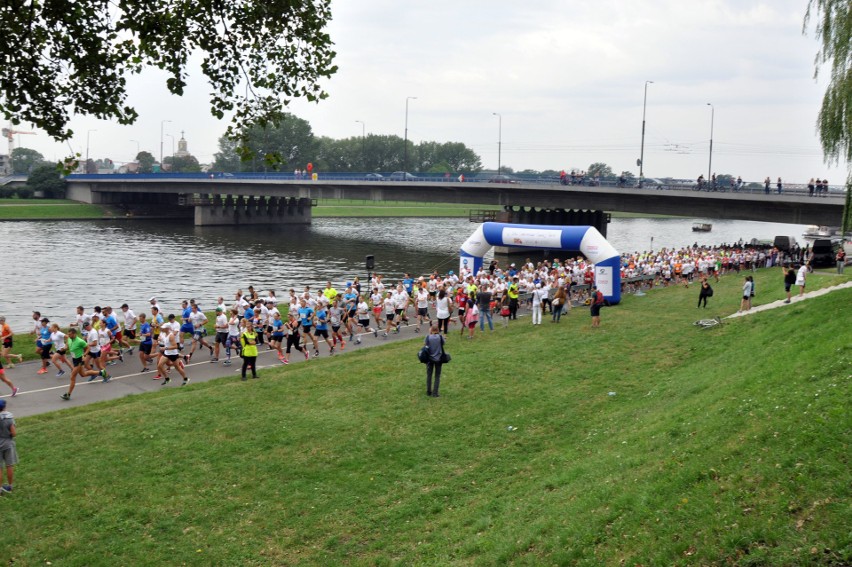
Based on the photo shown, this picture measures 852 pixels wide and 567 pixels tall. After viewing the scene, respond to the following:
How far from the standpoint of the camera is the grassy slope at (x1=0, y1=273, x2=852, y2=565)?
26.4 ft

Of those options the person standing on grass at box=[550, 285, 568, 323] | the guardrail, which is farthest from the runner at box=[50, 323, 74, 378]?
the guardrail

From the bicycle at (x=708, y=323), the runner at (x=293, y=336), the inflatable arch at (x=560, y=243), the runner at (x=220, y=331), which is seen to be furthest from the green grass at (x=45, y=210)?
the bicycle at (x=708, y=323)

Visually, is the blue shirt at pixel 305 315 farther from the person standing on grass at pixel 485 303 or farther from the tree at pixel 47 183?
the tree at pixel 47 183

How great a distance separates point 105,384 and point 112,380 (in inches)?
A: 16.1

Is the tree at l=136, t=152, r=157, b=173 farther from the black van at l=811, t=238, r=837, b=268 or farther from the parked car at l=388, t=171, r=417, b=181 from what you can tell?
the black van at l=811, t=238, r=837, b=268

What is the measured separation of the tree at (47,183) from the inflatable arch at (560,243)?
92.6m

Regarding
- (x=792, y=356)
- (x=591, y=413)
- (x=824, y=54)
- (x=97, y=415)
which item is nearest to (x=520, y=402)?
(x=591, y=413)

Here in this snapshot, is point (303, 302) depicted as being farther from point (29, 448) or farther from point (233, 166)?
point (233, 166)

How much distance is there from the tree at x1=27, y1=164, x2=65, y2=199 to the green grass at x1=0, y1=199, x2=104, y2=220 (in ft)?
12.2

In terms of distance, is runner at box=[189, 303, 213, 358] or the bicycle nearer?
runner at box=[189, 303, 213, 358]

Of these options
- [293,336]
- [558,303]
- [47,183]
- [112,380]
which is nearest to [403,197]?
[558,303]

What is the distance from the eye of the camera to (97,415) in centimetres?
1398

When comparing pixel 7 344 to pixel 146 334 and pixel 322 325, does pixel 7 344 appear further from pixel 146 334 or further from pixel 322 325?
pixel 322 325

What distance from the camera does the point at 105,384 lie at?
1733 cm
